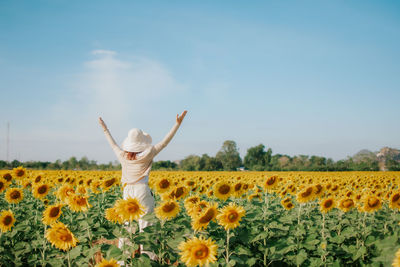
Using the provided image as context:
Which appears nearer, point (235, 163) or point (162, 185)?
point (162, 185)

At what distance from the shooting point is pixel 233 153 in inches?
3871

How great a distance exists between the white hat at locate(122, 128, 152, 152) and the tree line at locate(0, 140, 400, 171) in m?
30.6

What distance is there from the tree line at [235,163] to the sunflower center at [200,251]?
1299 inches

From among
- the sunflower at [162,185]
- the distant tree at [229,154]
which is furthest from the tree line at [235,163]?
the sunflower at [162,185]

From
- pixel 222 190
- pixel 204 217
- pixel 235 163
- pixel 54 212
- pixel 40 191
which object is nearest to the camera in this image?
pixel 204 217

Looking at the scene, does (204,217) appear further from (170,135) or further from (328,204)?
(328,204)

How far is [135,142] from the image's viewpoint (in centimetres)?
473

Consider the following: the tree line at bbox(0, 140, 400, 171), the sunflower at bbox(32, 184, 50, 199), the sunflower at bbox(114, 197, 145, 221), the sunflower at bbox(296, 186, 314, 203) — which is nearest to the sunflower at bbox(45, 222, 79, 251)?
the sunflower at bbox(114, 197, 145, 221)

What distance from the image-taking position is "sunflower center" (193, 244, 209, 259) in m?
2.55

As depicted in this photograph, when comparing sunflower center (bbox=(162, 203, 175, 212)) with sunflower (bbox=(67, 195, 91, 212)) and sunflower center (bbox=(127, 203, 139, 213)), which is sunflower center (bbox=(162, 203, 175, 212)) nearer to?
sunflower center (bbox=(127, 203, 139, 213))

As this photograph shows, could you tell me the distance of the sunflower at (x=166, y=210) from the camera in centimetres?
354

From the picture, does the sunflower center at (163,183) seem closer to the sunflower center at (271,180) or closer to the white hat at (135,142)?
the white hat at (135,142)

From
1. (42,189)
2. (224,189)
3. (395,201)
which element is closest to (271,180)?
(224,189)

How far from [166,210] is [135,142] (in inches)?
61.9
